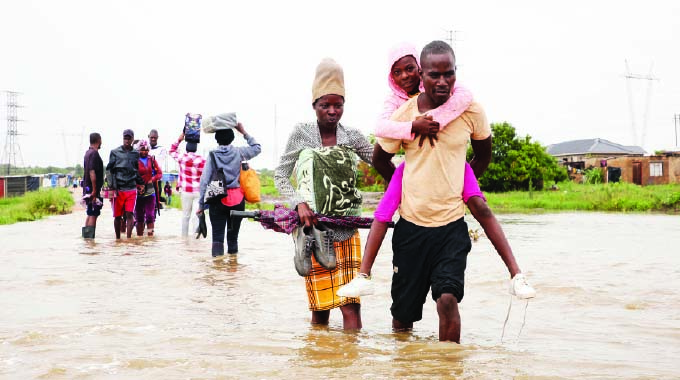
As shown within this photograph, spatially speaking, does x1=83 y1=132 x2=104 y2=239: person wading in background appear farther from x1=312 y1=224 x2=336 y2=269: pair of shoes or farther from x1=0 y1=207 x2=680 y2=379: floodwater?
x1=312 y1=224 x2=336 y2=269: pair of shoes

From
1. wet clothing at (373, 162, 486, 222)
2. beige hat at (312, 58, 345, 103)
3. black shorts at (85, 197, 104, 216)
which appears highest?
beige hat at (312, 58, 345, 103)

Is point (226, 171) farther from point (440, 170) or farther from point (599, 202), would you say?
point (599, 202)

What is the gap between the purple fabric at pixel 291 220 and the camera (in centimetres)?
473

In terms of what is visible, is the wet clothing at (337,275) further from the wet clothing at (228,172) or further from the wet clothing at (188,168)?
the wet clothing at (188,168)

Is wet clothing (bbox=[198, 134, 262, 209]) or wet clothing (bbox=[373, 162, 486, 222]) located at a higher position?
wet clothing (bbox=[198, 134, 262, 209])

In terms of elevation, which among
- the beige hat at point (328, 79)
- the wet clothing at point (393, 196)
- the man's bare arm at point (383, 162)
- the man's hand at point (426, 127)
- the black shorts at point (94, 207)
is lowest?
the black shorts at point (94, 207)

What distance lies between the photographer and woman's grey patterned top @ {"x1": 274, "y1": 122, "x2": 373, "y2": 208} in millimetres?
4852

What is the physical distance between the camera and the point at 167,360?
13.4 feet

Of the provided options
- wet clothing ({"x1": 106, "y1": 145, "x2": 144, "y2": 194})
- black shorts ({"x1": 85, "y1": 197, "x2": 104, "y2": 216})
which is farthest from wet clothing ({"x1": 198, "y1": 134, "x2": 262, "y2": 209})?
black shorts ({"x1": 85, "y1": 197, "x2": 104, "y2": 216})

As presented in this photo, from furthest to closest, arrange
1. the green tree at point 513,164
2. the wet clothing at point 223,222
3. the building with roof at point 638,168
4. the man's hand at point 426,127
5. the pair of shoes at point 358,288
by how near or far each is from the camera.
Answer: the building with roof at point 638,168
the green tree at point 513,164
the wet clothing at point 223,222
the pair of shoes at point 358,288
the man's hand at point 426,127

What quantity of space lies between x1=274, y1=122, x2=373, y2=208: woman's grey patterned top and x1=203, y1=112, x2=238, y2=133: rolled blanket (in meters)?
3.75

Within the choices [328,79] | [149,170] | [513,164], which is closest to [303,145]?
[328,79]

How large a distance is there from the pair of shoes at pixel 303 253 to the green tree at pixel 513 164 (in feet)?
116

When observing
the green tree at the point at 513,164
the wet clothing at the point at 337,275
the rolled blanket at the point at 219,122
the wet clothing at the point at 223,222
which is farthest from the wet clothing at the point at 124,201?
the green tree at the point at 513,164
